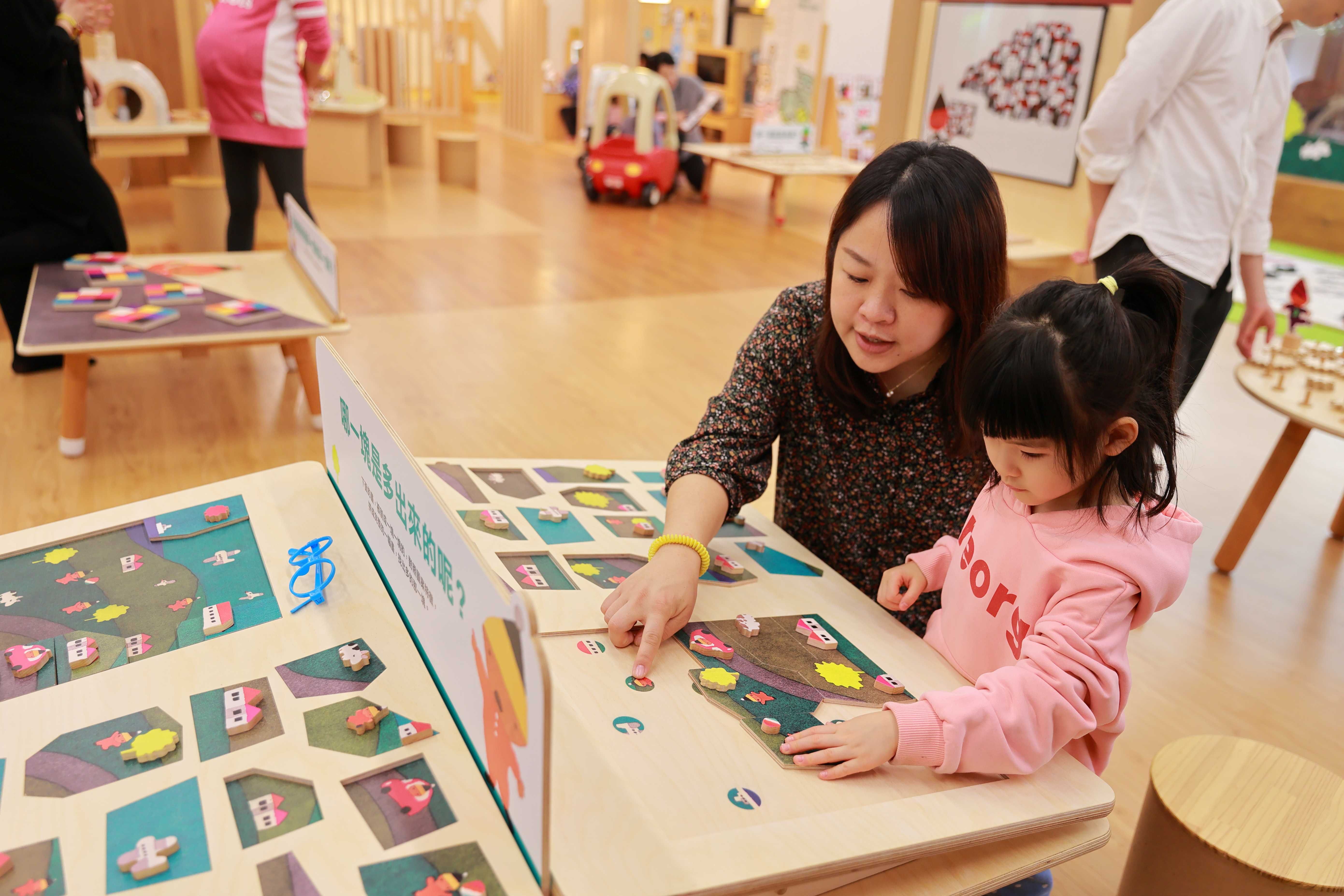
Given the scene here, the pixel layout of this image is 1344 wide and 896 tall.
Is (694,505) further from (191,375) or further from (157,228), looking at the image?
(157,228)

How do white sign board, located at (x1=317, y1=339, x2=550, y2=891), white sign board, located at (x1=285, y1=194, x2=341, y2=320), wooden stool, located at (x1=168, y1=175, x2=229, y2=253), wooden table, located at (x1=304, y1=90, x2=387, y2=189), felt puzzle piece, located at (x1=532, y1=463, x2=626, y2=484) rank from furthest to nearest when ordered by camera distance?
wooden table, located at (x1=304, y1=90, x2=387, y2=189) → wooden stool, located at (x1=168, y1=175, x2=229, y2=253) → white sign board, located at (x1=285, y1=194, x2=341, y2=320) → felt puzzle piece, located at (x1=532, y1=463, x2=626, y2=484) → white sign board, located at (x1=317, y1=339, x2=550, y2=891)

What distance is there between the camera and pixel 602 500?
1.43m

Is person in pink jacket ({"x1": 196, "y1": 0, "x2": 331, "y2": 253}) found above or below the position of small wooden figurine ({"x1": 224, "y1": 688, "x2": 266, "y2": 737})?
above

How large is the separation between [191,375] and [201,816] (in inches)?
120

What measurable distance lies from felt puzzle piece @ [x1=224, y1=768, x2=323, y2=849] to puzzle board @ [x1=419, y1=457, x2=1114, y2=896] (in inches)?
8.0

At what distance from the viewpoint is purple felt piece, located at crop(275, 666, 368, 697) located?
90cm

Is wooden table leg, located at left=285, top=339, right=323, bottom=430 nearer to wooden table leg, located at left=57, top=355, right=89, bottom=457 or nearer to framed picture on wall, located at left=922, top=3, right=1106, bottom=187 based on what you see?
wooden table leg, located at left=57, top=355, right=89, bottom=457

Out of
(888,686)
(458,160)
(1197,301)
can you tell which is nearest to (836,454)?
(888,686)

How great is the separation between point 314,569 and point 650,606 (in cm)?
40

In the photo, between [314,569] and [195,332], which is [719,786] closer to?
[314,569]

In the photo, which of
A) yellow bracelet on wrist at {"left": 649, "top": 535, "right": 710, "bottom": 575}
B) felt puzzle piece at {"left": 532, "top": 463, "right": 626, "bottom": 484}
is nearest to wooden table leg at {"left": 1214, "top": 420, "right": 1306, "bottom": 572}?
felt puzzle piece at {"left": 532, "top": 463, "right": 626, "bottom": 484}

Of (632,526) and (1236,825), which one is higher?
(632,526)

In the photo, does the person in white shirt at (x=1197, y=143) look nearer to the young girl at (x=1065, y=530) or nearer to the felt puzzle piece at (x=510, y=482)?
the young girl at (x=1065, y=530)

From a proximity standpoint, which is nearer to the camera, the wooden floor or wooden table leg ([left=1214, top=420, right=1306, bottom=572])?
the wooden floor
